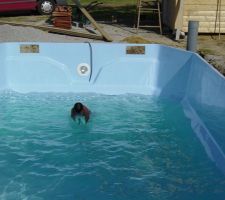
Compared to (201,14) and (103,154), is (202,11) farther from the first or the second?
(103,154)

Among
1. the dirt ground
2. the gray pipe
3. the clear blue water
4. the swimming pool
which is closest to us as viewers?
the clear blue water

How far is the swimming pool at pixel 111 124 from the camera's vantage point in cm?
519

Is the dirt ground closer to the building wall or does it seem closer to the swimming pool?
the building wall

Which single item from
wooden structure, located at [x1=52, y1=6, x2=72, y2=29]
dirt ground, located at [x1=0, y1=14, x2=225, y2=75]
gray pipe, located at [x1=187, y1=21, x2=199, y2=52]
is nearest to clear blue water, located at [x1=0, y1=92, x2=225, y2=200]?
gray pipe, located at [x1=187, y1=21, x2=199, y2=52]

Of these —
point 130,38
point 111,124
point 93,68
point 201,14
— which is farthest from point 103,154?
point 201,14

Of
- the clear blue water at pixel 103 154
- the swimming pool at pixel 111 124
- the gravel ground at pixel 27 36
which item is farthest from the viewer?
the gravel ground at pixel 27 36

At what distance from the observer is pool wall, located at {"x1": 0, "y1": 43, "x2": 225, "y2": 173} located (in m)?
8.77

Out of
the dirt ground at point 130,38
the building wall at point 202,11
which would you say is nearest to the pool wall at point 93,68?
the dirt ground at point 130,38

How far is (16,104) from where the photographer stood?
8.02 metres

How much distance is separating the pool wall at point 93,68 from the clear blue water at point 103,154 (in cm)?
63

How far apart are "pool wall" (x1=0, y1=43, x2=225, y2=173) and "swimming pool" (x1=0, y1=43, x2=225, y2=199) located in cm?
2

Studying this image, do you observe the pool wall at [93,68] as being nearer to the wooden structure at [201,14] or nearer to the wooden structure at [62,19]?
the wooden structure at [201,14]

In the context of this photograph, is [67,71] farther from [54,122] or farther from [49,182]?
[49,182]

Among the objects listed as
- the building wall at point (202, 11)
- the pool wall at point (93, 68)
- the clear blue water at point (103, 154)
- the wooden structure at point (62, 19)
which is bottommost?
the clear blue water at point (103, 154)
